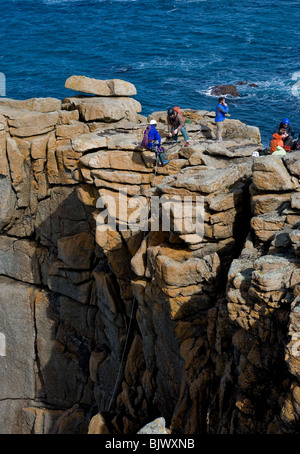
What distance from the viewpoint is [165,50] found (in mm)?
93938

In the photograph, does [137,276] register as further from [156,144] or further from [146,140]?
[146,140]

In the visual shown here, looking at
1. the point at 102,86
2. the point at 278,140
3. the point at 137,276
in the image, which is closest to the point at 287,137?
the point at 278,140

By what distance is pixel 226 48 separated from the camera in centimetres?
9519

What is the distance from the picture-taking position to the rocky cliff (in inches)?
779

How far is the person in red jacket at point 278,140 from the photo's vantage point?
31.4 metres

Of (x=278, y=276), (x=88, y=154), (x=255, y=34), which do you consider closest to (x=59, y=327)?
(x=88, y=154)

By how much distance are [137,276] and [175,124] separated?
36.7 feet

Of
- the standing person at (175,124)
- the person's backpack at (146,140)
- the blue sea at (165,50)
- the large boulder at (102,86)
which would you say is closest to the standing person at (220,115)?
the standing person at (175,124)

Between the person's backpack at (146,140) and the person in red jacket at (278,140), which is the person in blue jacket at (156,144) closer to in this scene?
the person's backpack at (146,140)

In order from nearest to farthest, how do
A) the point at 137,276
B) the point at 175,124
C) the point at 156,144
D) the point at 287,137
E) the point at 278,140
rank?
the point at 137,276 < the point at 278,140 < the point at 287,137 < the point at 156,144 < the point at 175,124

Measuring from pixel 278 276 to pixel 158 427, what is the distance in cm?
710

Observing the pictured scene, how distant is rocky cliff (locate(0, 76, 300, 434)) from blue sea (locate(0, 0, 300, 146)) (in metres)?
27.1

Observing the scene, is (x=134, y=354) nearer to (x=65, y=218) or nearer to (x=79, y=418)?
(x=79, y=418)

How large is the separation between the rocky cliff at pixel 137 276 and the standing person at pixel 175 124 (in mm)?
832
